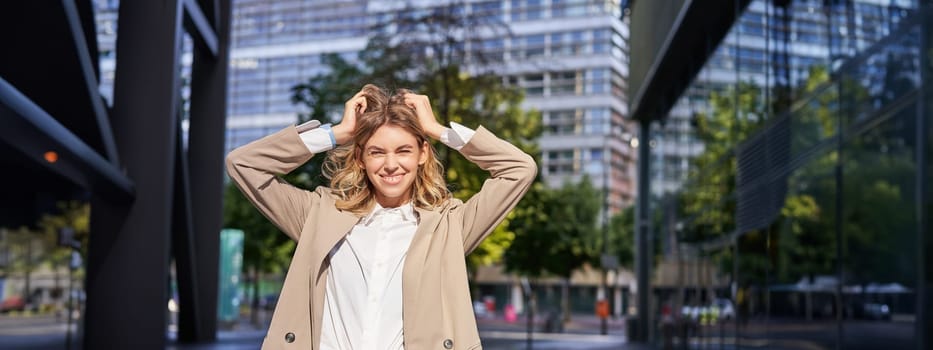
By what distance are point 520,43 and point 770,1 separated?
38.5 meters

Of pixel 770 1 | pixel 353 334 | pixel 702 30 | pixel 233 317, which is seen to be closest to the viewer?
pixel 353 334

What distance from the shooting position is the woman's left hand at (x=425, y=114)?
2783 mm

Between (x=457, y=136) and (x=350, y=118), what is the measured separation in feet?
0.86

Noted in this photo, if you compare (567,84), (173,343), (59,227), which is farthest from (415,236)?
(567,84)

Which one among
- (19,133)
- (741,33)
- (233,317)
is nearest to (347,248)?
(19,133)

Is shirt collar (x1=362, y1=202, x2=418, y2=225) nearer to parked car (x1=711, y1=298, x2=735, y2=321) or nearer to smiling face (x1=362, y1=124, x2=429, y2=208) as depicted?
smiling face (x1=362, y1=124, x2=429, y2=208)

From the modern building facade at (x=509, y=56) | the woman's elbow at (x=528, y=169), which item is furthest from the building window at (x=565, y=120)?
the woman's elbow at (x=528, y=169)

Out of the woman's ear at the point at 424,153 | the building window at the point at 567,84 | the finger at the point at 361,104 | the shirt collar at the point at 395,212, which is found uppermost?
the building window at the point at 567,84

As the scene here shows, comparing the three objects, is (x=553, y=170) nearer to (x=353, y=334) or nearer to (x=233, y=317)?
(x=233, y=317)

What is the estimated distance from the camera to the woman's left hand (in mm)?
2783

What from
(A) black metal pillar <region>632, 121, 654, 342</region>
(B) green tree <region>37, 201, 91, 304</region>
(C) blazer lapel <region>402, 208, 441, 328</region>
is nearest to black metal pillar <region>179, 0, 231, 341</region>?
(A) black metal pillar <region>632, 121, 654, 342</region>

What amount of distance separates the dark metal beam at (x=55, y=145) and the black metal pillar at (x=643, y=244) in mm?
19483

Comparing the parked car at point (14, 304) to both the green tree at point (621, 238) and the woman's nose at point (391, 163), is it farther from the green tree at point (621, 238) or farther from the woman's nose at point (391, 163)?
the woman's nose at point (391, 163)

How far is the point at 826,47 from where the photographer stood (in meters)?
10.1
